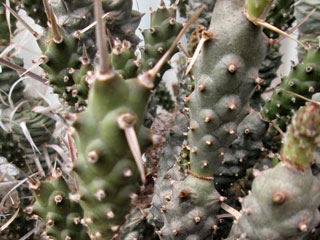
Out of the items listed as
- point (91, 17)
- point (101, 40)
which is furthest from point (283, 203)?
point (91, 17)

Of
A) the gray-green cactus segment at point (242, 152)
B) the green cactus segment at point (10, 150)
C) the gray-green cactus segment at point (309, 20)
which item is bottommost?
the green cactus segment at point (10, 150)

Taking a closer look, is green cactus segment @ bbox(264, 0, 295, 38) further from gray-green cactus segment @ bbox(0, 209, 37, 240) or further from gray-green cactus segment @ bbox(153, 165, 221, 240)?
gray-green cactus segment @ bbox(0, 209, 37, 240)

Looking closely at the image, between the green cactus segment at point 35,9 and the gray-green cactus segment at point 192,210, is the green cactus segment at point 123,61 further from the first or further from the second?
the green cactus segment at point 35,9

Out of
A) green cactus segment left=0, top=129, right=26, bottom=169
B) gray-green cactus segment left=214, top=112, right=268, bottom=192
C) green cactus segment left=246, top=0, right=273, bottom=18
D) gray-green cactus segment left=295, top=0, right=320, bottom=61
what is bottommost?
green cactus segment left=0, top=129, right=26, bottom=169

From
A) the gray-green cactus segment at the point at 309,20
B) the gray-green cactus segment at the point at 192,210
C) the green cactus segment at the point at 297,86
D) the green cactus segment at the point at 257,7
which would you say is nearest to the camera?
the green cactus segment at the point at 257,7

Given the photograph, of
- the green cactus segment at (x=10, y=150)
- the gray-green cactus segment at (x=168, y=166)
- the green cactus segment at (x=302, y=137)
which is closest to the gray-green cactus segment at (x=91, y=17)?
the gray-green cactus segment at (x=168, y=166)

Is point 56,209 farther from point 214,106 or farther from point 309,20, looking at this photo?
point 309,20

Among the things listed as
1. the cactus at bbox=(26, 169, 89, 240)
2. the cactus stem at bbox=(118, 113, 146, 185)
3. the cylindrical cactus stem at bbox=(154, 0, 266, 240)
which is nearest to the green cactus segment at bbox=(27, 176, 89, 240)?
the cactus at bbox=(26, 169, 89, 240)
